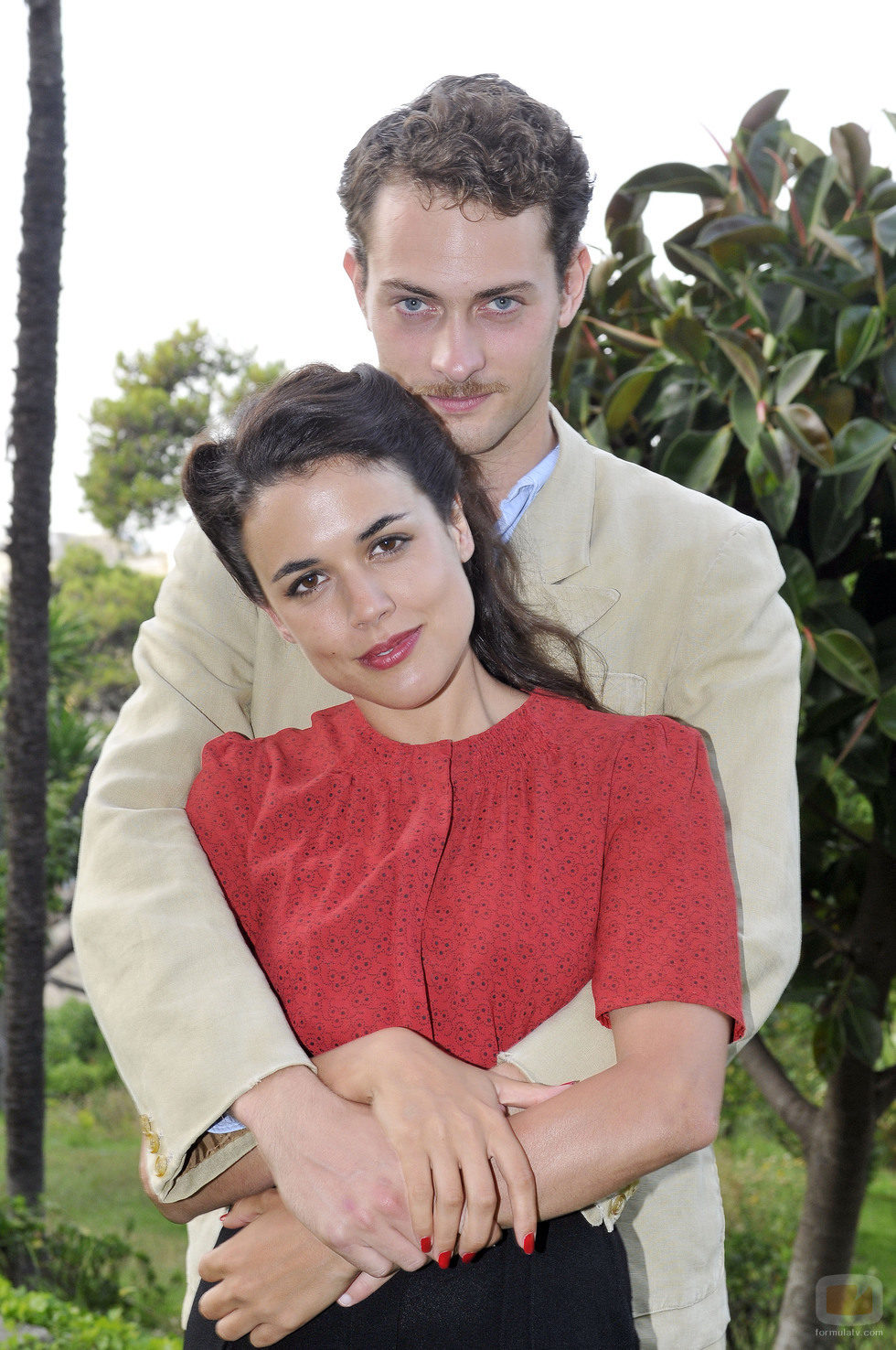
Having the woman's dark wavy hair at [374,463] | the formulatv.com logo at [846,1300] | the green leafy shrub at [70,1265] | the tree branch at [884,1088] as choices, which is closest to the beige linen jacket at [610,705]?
the woman's dark wavy hair at [374,463]

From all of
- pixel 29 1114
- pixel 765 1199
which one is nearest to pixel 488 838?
pixel 29 1114

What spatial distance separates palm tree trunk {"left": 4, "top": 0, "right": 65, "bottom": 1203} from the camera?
4.28 meters

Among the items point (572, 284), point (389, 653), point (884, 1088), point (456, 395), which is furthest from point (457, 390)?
point (884, 1088)

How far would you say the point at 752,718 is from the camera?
147 cm

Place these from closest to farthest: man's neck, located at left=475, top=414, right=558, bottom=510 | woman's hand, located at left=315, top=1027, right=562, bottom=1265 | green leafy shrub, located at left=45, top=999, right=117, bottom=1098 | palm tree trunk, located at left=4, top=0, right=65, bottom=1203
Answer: woman's hand, located at left=315, top=1027, right=562, bottom=1265, man's neck, located at left=475, top=414, right=558, bottom=510, palm tree trunk, located at left=4, top=0, right=65, bottom=1203, green leafy shrub, located at left=45, top=999, right=117, bottom=1098

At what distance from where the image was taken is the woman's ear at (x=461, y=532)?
142 cm

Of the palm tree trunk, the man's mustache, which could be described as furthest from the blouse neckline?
the palm tree trunk

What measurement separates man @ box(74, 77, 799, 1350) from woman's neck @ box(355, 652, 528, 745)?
7.9 inches

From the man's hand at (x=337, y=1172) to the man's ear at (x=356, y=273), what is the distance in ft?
3.70

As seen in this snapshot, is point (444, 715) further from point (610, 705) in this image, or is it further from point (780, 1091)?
point (780, 1091)

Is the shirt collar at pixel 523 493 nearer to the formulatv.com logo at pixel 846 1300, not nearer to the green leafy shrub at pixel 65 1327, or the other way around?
the green leafy shrub at pixel 65 1327

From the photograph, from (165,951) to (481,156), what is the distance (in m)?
1.10

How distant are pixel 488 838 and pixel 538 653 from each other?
0.28m

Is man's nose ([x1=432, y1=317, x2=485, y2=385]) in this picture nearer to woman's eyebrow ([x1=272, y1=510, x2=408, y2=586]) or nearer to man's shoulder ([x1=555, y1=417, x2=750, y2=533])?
man's shoulder ([x1=555, y1=417, x2=750, y2=533])
